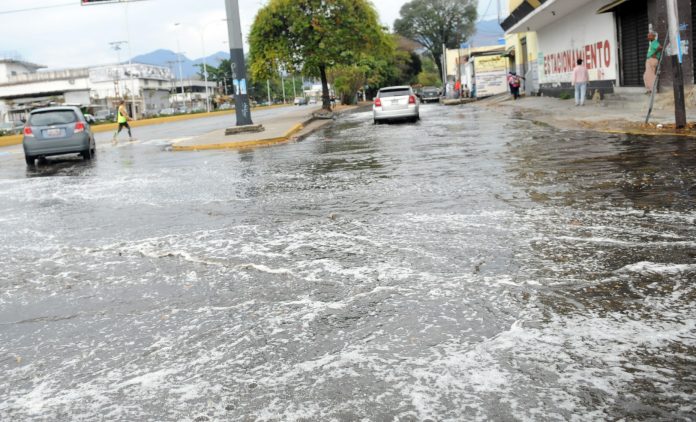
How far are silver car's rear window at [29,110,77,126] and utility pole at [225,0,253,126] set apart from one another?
6.26 meters

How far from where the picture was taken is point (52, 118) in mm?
18297

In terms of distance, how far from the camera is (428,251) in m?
5.46

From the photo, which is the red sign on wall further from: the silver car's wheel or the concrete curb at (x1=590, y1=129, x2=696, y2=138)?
the silver car's wheel

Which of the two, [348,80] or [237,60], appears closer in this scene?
[237,60]

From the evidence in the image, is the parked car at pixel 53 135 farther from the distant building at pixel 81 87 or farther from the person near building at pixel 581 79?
the distant building at pixel 81 87

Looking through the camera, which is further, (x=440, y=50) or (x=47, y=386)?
(x=440, y=50)

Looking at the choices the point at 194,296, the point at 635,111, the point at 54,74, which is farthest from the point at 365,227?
the point at 54,74

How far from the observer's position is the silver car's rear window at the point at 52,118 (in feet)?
59.5

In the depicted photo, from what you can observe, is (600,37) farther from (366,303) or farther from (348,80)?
(348,80)

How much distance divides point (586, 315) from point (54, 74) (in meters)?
102

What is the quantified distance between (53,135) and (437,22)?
99547 mm

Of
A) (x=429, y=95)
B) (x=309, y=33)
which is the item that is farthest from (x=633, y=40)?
(x=429, y=95)

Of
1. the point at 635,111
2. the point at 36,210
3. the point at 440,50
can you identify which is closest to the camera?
the point at 36,210

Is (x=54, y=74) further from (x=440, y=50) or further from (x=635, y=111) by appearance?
(x=635, y=111)
